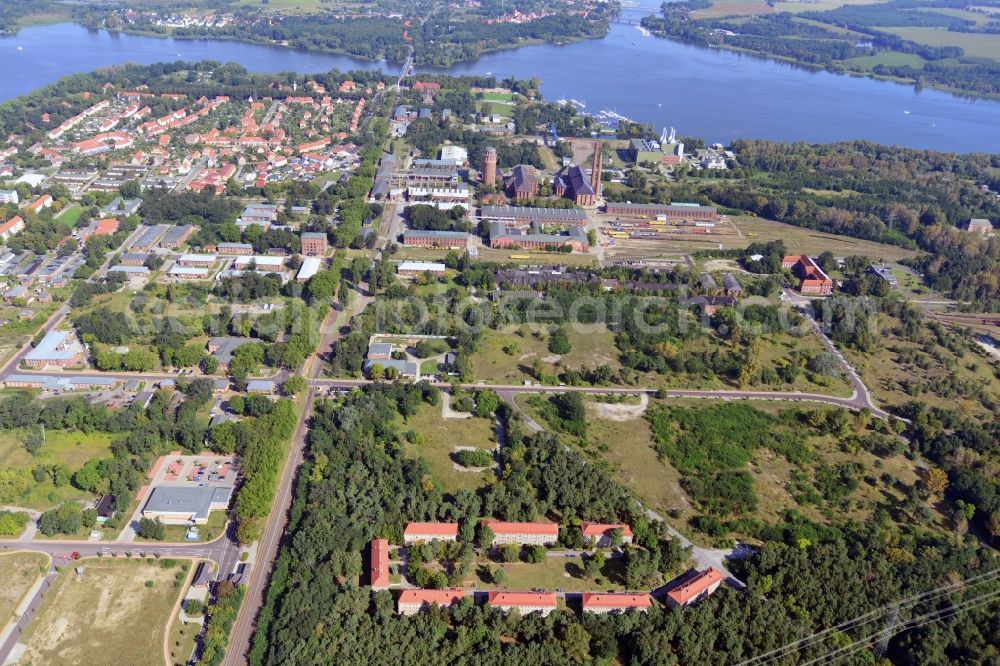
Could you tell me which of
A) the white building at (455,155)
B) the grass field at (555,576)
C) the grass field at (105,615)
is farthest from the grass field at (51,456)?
the white building at (455,155)

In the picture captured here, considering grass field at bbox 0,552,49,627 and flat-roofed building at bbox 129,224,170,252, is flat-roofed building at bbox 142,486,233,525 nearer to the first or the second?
grass field at bbox 0,552,49,627

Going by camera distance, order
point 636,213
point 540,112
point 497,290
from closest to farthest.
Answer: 1. point 497,290
2. point 636,213
3. point 540,112

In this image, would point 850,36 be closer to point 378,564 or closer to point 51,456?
point 378,564

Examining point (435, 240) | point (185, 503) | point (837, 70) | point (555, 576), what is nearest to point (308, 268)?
point (435, 240)

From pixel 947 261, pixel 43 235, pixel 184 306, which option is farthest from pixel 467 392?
pixel 947 261

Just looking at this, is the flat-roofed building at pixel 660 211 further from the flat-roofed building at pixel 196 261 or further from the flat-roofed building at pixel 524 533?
the flat-roofed building at pixel 524 533

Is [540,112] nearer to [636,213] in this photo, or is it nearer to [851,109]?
[636,213]
